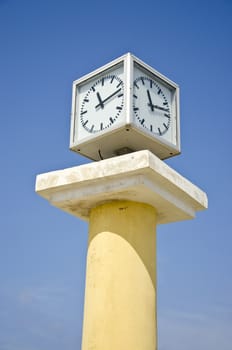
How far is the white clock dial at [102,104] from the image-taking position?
442 cm

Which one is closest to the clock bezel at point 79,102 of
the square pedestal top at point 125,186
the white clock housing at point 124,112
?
the white clock housing at point 124,112

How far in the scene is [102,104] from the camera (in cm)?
459

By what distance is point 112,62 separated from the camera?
4613mm

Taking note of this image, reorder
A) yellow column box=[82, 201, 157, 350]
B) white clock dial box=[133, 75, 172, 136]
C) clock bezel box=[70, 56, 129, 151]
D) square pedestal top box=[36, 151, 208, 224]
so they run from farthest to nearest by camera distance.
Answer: white clock dial box=[133, 75, 172, 136] < clock bezel box=[70, 56, 129, 151] < square pedestal top box=[36, 151, 208, 224] < yellow column box=[82, 201, 157, 350]

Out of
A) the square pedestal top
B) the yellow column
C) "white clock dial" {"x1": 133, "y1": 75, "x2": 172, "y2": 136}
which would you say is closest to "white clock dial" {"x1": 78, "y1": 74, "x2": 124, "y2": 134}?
"white clock dial" {"x1": 133, "y1": 75, "x2": 172, "y2": 136}

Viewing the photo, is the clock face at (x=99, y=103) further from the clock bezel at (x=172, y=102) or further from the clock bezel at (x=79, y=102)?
the clock bezel at (x=172, y=102)

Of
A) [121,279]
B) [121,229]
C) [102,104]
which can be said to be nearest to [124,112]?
[102,104]

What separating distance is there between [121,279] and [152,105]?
1.67m

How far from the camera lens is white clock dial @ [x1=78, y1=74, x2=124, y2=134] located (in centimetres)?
442

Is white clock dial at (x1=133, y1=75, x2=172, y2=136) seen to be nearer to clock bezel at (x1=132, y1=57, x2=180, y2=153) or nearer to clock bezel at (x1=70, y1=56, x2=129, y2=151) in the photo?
clock bezel at (x1=132, y1=57, x2=180, y2=153)

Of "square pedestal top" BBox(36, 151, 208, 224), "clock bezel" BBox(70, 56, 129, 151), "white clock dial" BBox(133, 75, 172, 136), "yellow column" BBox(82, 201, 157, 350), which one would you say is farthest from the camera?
"white clock dial" BBox(133, 75, 172, 136)

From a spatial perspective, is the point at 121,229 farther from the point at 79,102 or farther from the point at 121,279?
the point at 79,102

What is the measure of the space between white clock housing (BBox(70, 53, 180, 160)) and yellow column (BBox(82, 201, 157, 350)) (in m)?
0.59

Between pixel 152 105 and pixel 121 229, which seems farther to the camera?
pixel 152 105
